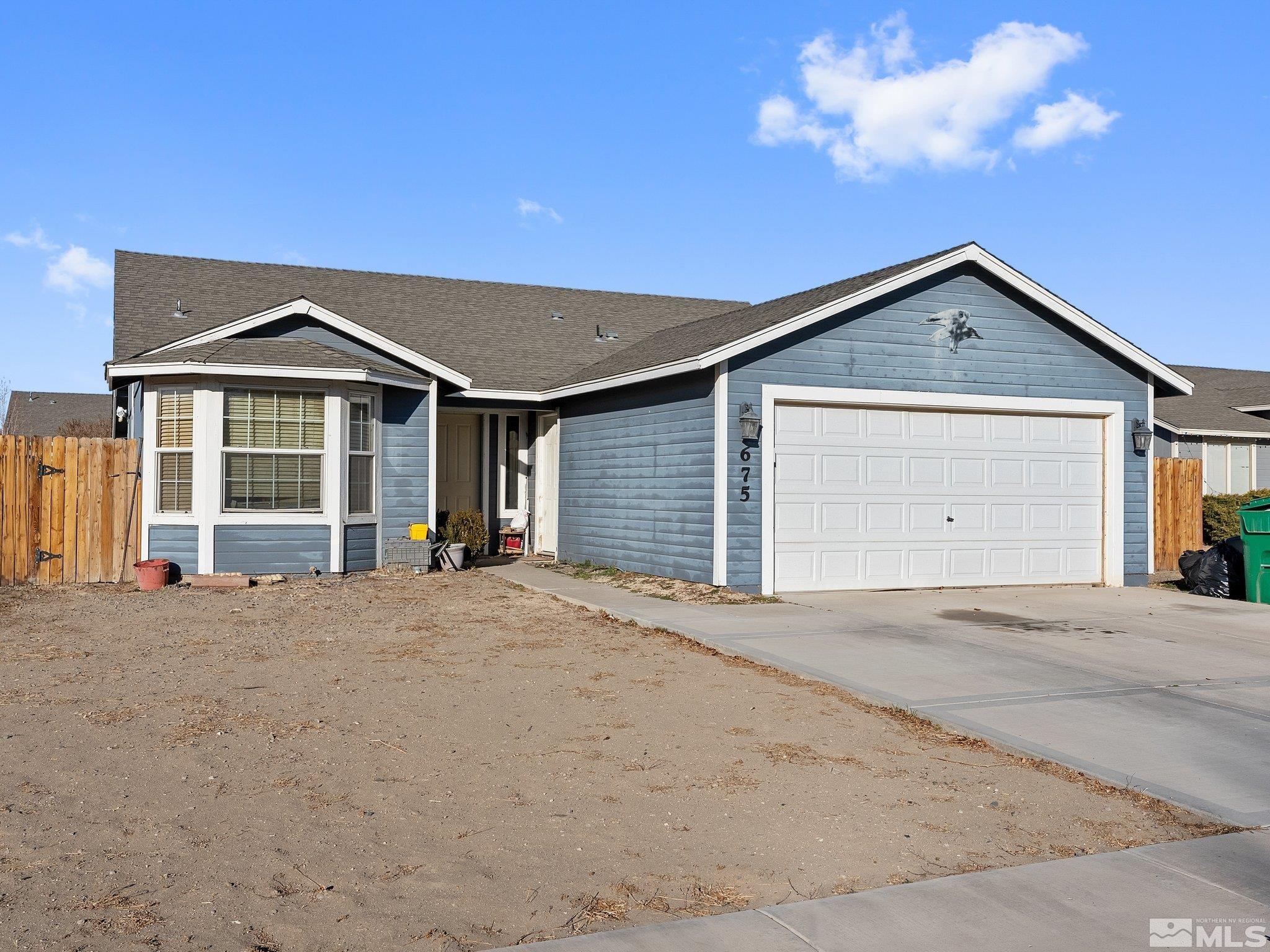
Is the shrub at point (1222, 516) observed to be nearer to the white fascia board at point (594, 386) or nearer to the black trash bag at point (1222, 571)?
the black trash bag at point (1222, 571)

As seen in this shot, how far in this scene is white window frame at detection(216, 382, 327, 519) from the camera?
13.3 metres

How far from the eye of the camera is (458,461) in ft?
59.6

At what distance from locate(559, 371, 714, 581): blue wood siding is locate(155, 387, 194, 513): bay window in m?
5.54

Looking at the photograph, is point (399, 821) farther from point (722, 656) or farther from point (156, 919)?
point (722, 656)

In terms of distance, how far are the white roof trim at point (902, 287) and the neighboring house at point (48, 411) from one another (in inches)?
1266

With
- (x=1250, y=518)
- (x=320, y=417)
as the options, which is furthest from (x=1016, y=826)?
(x=320, y=417)

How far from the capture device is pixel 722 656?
895 centimetres

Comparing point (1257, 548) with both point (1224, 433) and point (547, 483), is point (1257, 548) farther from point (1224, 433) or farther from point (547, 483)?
point (1224, 433)

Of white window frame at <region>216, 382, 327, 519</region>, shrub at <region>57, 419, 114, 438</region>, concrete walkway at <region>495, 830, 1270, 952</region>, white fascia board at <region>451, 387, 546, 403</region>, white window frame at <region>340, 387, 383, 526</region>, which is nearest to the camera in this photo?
concrete walkway at <region>495, 830, 1270, 952</region>

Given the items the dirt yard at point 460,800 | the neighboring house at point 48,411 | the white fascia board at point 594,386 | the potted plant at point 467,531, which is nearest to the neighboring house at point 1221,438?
the white fascia board at point 594,386

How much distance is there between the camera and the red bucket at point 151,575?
42.4ft

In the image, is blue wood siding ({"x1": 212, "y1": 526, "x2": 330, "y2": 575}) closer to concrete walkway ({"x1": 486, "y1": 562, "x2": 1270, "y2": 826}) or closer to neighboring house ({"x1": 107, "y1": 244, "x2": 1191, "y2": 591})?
neighboring house ({"x1": 107, "y1": 244, "x2": 1191, "y2": 591})

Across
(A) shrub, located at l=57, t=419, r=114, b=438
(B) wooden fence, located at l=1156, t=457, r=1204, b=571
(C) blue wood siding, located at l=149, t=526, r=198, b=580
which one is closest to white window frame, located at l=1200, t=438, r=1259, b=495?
(B) wooden fence, located at l=1156, t=457, r=1204, b=571

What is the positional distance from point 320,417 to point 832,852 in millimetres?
10835
